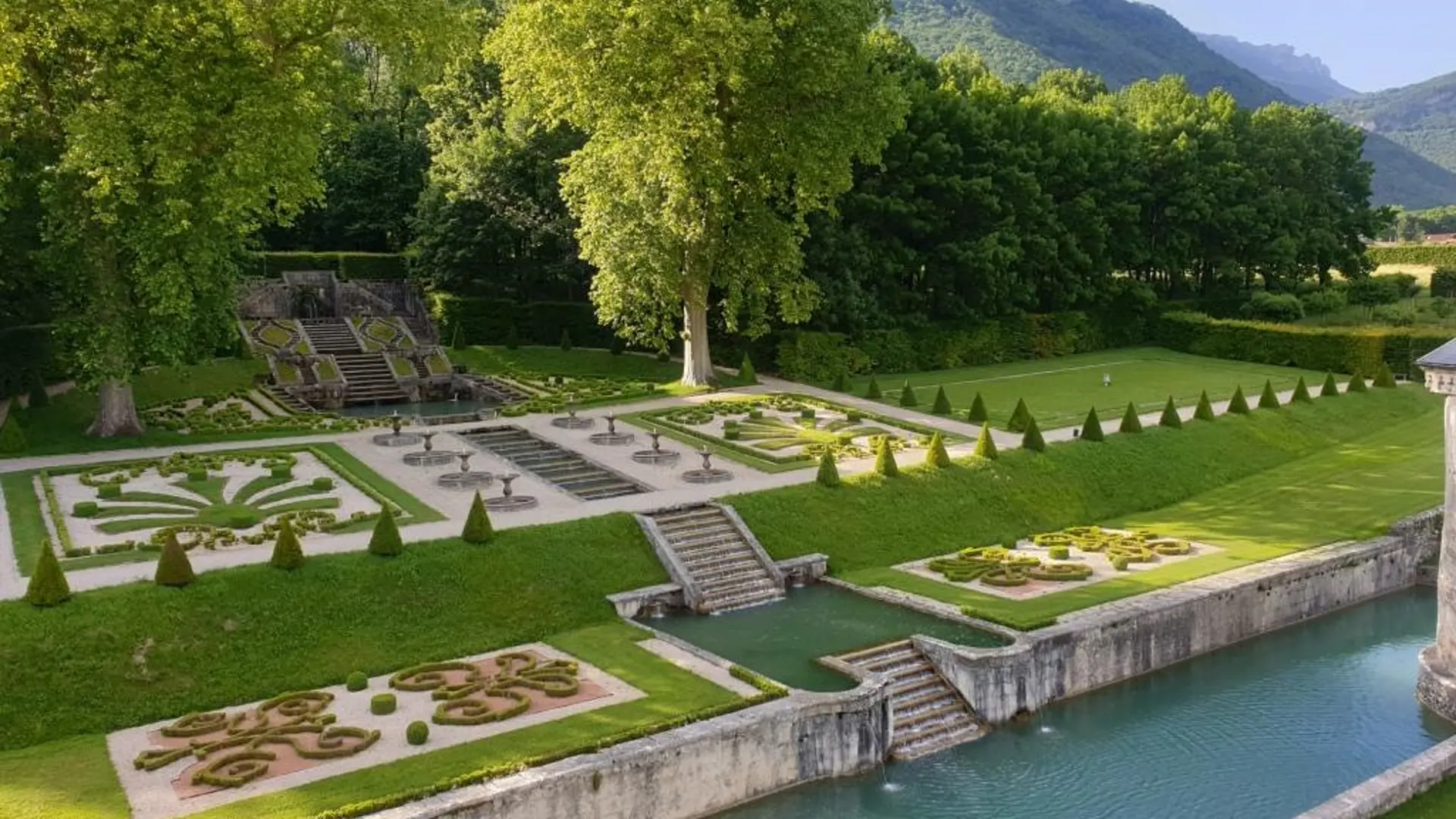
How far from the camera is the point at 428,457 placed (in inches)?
1446

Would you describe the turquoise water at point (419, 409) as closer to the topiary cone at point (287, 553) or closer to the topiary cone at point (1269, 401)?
the topiary cone at point (287, 553)

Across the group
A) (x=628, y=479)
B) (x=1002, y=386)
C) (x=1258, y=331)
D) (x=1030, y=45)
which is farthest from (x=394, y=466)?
(x=1030, y=45)

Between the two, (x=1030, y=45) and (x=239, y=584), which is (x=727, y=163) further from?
(x=1030, y=45)

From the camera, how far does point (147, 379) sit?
47750mm

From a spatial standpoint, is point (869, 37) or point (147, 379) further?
point (869, 37)

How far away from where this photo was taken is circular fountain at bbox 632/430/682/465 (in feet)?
123

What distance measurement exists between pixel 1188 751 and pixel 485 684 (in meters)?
13.6

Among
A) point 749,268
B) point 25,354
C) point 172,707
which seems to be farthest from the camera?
point 749,268

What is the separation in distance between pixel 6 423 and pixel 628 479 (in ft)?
63.2

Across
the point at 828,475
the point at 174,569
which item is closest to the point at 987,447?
the point at 828,475

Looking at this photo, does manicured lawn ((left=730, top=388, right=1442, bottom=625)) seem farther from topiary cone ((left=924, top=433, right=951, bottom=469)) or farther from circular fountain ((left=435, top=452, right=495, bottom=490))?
circular fountain ((left=435, top=452, right=495, bottom=490))

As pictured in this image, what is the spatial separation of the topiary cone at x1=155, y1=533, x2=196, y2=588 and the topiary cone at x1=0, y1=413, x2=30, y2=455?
15226 mm

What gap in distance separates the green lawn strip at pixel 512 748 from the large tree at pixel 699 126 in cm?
2390

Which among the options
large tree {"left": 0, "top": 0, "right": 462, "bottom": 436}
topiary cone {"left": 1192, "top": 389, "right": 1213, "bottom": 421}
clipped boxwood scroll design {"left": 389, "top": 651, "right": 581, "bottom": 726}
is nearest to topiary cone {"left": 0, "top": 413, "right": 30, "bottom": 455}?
large tree {"left": 0, "top": 0, "right": 462, "bottom": 436}
